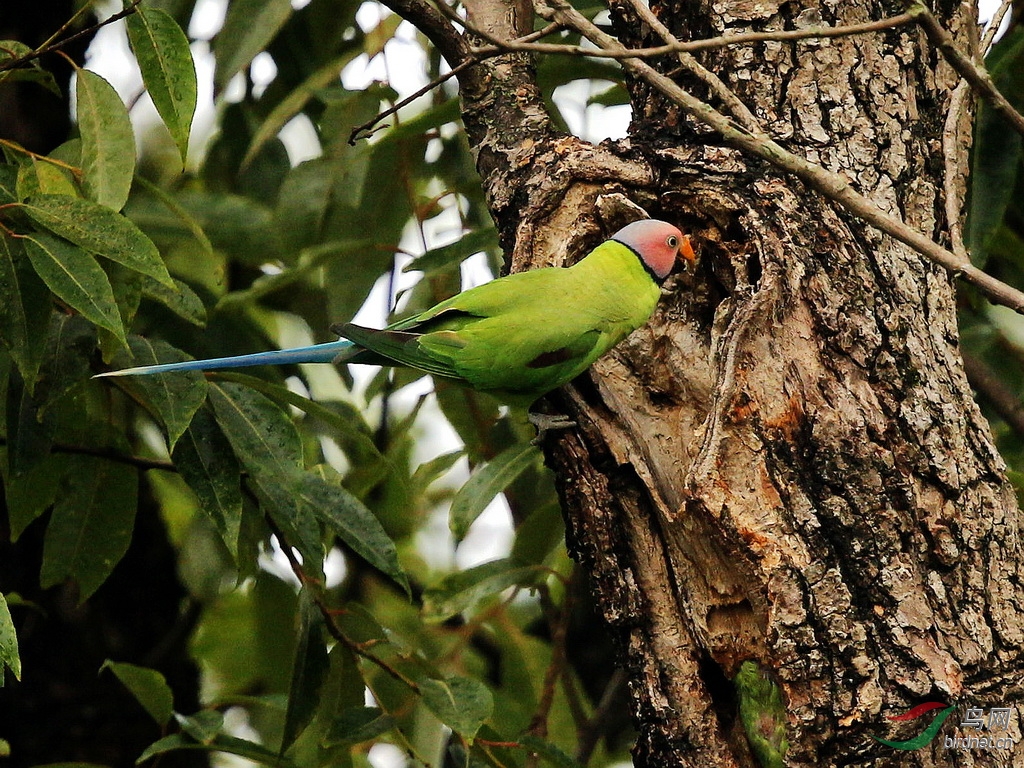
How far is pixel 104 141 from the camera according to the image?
2.43m

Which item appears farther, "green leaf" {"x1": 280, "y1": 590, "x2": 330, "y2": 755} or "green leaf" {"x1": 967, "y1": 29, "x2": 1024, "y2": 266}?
"green leaf" {"x1": 967, "y1": 29, "x2": 1024, "y2": 266}

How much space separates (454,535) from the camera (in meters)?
3.02

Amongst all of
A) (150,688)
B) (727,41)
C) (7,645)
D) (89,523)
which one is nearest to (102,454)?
(89,523)

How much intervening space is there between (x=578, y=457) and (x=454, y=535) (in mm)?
841

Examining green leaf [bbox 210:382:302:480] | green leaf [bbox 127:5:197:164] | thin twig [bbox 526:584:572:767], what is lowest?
thin twig [bbox 526:584:572:767]

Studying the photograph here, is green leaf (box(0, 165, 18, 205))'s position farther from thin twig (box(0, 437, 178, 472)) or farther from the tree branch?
the tree branch

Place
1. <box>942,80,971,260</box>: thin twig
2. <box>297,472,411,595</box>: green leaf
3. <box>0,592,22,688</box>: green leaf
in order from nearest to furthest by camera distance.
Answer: <box>0,592,22,688</box>: green leaf
<box>942,80,971,260</box>: thin twig
<box>297,472,411,595</box>: green leaf

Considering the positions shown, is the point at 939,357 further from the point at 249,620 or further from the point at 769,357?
the point at 249,620

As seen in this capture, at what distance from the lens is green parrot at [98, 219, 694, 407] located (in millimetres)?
2594

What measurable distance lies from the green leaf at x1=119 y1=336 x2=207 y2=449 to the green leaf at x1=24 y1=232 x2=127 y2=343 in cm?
26

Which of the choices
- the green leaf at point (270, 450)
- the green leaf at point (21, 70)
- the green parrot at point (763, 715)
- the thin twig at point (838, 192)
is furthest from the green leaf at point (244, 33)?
the green parrot at point (763, 715)

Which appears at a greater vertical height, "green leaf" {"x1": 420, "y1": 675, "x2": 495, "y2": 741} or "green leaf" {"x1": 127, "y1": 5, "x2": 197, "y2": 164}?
"green leaf" {"x1": 127, "y1": 5, "x2": 197, "y2": 164}

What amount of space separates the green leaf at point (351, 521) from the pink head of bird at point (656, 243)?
901mm

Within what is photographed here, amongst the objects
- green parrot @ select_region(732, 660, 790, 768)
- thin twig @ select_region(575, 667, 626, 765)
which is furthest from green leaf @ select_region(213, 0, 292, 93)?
green parrot @ select_region(732, 660, 790, 768)
